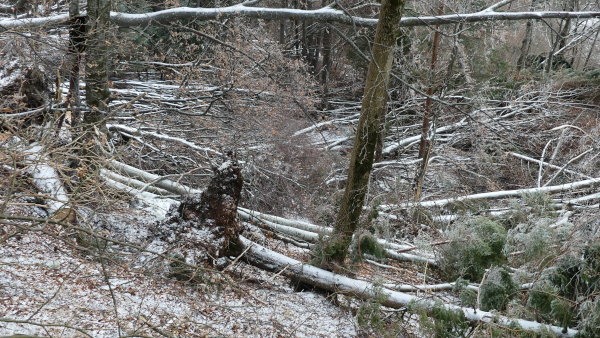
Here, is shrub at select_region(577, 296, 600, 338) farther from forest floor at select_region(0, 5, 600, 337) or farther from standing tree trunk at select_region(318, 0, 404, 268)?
standing tree trunk at select_region(318, 0, 404, 268)

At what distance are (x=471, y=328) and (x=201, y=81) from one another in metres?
6.47

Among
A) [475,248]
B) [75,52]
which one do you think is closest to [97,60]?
[75,52]

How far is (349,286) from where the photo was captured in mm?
5391

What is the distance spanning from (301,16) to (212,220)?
9.38ft

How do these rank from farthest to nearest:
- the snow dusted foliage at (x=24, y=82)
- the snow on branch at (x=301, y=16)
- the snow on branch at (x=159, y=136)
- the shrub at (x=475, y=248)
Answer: the snow on branch at (x=159, y=136)
the snow dusted foliage at (x=24, y=82)
the snow on branch at (x=301, y=16)
the shrub at (x=475, y=248)

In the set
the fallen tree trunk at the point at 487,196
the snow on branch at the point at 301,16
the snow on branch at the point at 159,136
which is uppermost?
the snow on branch at the point at 301,16

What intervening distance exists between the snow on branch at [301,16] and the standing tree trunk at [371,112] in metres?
1.33

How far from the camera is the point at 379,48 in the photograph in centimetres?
Answer: 486

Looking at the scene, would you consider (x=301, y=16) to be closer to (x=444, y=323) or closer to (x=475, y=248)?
(x=475, y=248)

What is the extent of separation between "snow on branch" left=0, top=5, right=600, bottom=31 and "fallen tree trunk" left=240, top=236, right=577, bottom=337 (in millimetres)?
2606

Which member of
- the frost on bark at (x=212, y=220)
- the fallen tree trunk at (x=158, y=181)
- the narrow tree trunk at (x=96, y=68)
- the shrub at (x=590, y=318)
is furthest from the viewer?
the fallen tree trunk at (x=158, y=181)

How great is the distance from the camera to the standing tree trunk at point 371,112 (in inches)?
188

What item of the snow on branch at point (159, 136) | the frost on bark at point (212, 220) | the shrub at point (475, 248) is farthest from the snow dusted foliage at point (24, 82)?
the shrub at point (475, 248)

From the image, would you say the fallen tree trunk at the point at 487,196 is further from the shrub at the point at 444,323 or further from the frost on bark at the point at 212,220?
the shrub at the point at 444,323
